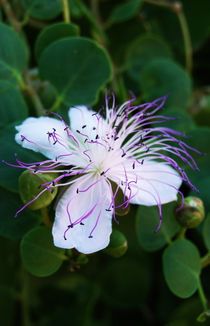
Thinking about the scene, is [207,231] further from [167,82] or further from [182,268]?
[167,82]

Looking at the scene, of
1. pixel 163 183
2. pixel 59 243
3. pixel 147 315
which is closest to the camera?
pixel 59 243

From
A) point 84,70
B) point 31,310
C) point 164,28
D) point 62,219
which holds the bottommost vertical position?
point 31,310

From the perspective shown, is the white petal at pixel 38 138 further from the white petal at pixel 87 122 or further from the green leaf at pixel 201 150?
the green leaf at pixel 201 150

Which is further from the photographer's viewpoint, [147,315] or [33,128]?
[147,315]

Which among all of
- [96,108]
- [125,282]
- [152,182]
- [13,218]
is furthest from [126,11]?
[125,282]

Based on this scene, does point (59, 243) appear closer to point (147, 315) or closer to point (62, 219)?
point (62, 219)

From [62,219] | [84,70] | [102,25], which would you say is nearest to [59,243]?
[62,219]

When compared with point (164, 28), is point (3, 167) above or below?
below

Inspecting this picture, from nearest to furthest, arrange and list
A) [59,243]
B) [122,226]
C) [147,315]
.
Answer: [59,243], [122,226], [147,315]
